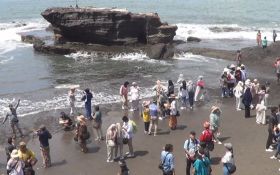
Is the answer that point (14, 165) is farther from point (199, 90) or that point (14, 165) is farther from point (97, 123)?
point (199, 90)

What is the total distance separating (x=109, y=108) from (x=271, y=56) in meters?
17.1

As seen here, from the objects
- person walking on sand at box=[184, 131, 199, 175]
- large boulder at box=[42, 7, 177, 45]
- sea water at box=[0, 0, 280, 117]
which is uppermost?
large boulder at box=[42, 7, 177, 45]

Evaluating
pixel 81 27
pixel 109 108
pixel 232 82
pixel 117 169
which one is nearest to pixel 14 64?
pixel 81 27

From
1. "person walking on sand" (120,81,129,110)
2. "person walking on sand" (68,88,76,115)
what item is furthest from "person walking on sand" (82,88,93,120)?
"person walking on sand" (120,81,129,110)

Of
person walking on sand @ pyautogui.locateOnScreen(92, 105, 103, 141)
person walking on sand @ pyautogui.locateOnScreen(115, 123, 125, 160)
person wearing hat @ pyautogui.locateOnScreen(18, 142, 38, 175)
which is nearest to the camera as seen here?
person wearing hat @ pyautogui.locateOnScreen(18, 142, 38, 175)

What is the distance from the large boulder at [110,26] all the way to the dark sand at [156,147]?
19654 millimetres

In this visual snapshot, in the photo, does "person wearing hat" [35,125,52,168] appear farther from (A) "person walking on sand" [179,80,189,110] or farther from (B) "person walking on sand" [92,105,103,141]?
(A) "person walking on sand" [179,80,189,110]

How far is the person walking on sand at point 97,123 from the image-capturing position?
715 inches

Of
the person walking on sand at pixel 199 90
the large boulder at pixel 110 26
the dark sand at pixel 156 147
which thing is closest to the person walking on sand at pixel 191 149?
the dark sand at pixel 156 147

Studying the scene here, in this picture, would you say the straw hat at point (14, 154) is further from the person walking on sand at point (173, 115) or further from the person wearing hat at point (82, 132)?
the person walking on sand at point (173, 115)

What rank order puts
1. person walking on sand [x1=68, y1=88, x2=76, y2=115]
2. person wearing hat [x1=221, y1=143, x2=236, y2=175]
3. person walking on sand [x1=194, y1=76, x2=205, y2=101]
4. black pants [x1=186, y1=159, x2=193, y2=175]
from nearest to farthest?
person wearing hat [x1=221, y1=143, x2=236, y2=175] < black pants [x1=186, y1=159, x2=193, y2=175] < person walking on sand [x1=68, y1=88, x2=76, y2=115] < person walking on sand [x1=194, y1=76, x2=205, y2=101]

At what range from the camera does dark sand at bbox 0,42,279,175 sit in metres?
15.8

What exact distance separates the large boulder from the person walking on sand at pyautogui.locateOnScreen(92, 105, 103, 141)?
2367cm

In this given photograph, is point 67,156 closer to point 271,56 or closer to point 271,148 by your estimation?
point 271,148
